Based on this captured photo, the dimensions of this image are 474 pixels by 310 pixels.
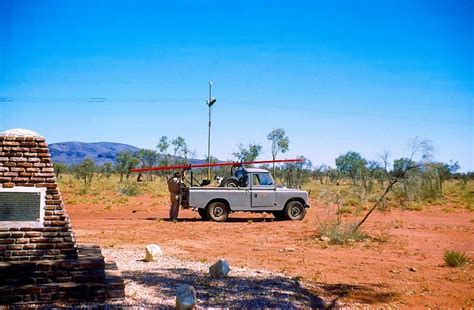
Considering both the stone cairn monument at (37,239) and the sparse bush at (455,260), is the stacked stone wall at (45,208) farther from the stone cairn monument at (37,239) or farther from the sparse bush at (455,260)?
the sparse bush at (455,260)

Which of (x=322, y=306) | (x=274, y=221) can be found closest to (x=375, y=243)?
(x=274, y=221)

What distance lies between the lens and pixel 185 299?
5840 millimetres

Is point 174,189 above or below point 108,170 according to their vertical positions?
below

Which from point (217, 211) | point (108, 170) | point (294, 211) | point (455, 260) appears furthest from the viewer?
point (108, 170)

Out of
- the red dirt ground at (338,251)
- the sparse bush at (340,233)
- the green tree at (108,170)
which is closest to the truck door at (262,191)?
the red dirt ground at (338,251)

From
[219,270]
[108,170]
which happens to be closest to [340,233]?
[219,270]

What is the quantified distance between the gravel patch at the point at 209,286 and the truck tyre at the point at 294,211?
8.24 m

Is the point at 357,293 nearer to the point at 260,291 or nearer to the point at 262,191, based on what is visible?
the point at 260,291

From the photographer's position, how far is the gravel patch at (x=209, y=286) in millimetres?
6590

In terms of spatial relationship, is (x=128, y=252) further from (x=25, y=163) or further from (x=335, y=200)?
(x=335, y=200)

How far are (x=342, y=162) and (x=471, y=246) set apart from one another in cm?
5453

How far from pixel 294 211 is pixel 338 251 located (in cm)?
594

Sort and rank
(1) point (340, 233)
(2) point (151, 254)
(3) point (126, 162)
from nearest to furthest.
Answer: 1. (2) point (151, 254)
2. (1) point (340, 233)
3. (3) point (126, 162)

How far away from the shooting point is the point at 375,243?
12703mm
